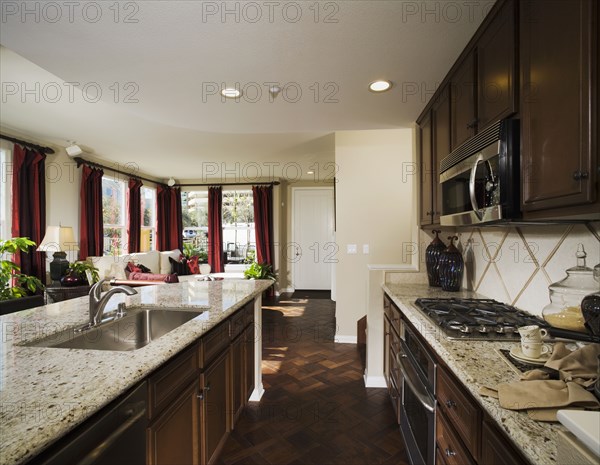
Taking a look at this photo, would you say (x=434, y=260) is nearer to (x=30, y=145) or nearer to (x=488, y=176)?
(x=488, y=176)

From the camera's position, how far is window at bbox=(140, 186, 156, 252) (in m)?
6.16

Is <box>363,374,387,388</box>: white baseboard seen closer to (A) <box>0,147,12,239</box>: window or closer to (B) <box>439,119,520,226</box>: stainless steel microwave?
(B) <box>439,119,520,226</box>: stainless steel microwave

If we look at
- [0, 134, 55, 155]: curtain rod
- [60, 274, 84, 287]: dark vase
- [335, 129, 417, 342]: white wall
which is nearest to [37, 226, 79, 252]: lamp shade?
[60, 274, 84, 287]: dark vase

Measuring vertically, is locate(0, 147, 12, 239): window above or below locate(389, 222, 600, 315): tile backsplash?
above

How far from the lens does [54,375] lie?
33.4 inches

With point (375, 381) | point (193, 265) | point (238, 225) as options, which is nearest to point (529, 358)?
point (375, 381)

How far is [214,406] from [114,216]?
4902mm

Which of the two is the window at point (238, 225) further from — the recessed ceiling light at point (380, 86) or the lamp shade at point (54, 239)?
the recessed ceiling light at point (380, 86)

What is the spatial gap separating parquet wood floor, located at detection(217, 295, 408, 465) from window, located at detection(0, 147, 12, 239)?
3323 millimetres

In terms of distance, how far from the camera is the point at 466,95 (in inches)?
61.9

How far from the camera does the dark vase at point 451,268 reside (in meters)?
2.13

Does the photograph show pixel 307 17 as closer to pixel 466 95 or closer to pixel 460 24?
pixel 460 24

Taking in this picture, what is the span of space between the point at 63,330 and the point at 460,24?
2.09 metres

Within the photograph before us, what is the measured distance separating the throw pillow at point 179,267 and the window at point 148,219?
2.37 feet
